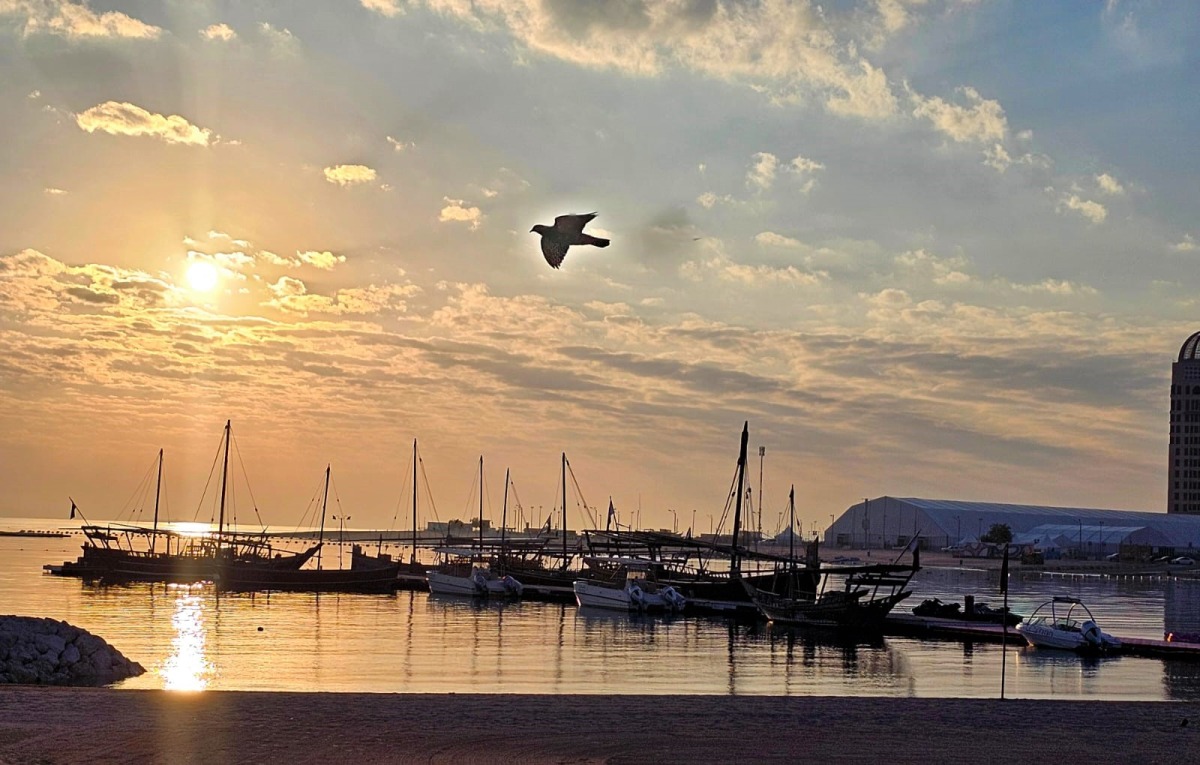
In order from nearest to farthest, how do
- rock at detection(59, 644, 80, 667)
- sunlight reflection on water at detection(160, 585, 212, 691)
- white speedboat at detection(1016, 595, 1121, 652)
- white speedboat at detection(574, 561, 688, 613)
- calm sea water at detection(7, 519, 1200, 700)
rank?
rock at detection(59, 644, 80, 667) < sunlight reflection on water at detection(160, 585, 212, 691) < calm sea water at detection(7, 519, 1200, 700) < white speedboat at detection(1016, 595, 1121, 652) < white speedboat at detection(574, 561, 688, 613)

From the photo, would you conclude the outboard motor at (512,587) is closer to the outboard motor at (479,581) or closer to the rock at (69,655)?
the outboard motor at (479,581)

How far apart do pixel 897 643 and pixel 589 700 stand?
3393cm

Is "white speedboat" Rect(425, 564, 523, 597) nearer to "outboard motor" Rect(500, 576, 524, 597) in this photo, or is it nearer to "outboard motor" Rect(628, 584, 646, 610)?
"outboard motor" Rect(500, 576, 524, 597)

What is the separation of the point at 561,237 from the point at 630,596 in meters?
60.8

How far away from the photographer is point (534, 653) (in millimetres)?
49406

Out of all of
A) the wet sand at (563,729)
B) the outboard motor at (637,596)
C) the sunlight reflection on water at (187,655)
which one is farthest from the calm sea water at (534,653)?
the wet sand at (563,729)

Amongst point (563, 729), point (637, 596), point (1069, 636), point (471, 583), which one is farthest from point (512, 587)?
point (563, 729)

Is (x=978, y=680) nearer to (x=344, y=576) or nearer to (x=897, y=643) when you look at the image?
(x=897, y=643)

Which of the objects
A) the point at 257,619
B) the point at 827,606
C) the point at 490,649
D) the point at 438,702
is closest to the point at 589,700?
the point at 438,702

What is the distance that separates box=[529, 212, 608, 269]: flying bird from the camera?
19844 mm

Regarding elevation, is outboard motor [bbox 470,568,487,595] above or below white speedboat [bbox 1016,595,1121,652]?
below

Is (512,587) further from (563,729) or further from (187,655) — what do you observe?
(563,729)

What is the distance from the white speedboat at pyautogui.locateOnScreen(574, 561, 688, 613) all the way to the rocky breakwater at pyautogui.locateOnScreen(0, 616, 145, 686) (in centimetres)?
4215

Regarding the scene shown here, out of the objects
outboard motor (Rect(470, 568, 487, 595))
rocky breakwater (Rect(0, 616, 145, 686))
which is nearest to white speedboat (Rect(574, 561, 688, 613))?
outboard motor (Rect(470, 568, 487, 595))
